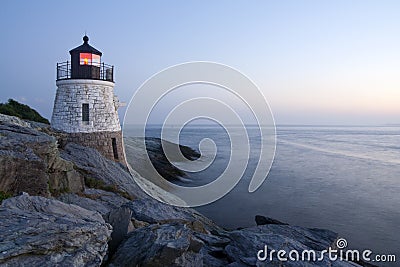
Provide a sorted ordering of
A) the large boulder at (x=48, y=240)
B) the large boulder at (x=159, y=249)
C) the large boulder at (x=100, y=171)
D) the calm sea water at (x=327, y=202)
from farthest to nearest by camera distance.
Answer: the calm sea water at (x=327, y=202) < the large boulder at (x=100, y=171) < the large boulder at (x=159, y=249) < the large boulder at (x=48, y=240)

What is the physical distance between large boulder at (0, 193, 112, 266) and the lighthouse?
401 inches

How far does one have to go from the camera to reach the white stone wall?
14.0 m

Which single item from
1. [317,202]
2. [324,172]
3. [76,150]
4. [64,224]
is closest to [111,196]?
[76,150]

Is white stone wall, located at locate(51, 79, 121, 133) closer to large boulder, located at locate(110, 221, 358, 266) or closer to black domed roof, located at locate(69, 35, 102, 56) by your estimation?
black domed roof, located at locate(69, 35, 102, 56)

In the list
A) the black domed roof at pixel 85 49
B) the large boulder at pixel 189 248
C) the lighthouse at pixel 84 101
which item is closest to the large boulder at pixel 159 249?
the large boulder at pixel 189 248

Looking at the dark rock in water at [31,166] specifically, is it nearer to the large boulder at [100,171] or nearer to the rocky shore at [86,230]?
the rocky shore at [86,230]

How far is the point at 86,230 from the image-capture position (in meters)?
3.85

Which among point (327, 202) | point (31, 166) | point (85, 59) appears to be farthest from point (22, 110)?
point (327, 202)

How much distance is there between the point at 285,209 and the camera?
60.3 ft

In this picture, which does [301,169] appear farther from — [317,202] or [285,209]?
[285,209]

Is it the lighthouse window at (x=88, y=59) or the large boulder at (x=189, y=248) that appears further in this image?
the lighthouse window at (x=88, y=59)

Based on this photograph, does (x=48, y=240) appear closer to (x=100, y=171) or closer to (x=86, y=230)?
(x=86, y=230)

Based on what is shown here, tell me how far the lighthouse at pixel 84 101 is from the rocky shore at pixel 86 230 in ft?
17.2

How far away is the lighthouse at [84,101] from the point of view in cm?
1398
